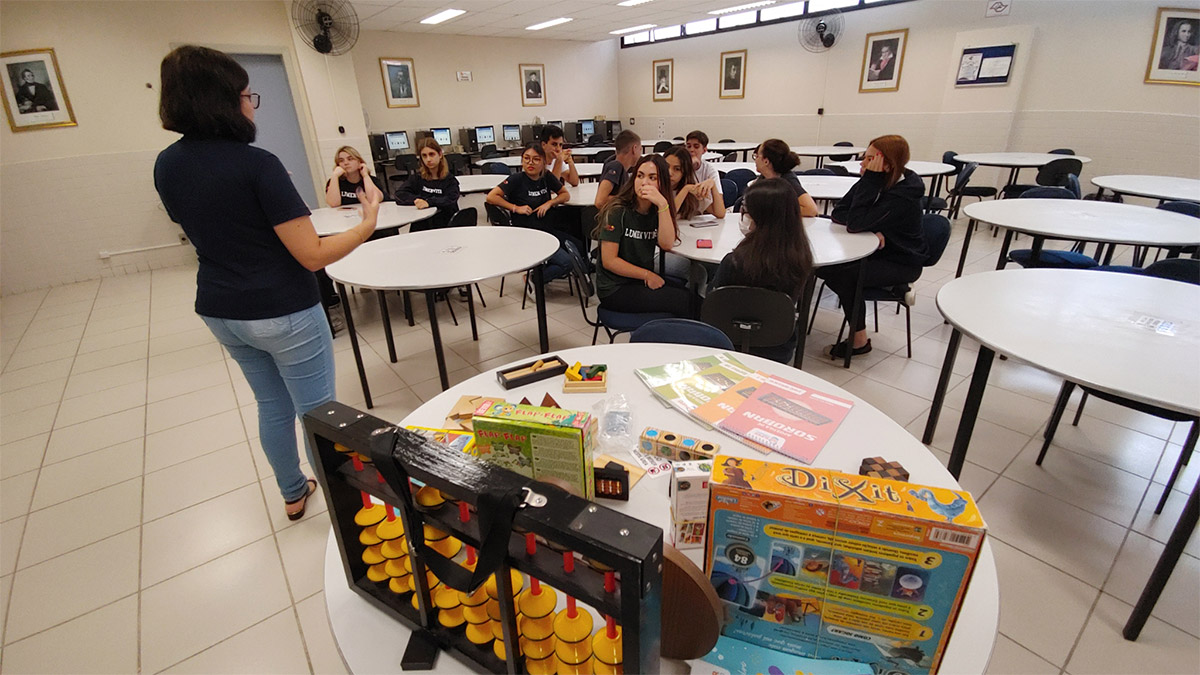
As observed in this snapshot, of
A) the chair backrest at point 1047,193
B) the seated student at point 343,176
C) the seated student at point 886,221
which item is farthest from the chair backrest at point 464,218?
the chair backrest at point 1047,193

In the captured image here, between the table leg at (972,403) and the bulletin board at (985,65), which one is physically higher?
the bulletin board at (985,65)

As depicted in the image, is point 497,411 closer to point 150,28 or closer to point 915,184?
point 915,184

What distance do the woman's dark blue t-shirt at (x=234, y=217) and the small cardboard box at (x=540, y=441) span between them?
1064mm

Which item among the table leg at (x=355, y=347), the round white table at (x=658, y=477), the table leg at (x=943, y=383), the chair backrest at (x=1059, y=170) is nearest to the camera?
the round white table at (x=658, y=477)

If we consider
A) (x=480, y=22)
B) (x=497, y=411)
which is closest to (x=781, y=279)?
(x=497, y=411)

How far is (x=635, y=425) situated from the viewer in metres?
1.33

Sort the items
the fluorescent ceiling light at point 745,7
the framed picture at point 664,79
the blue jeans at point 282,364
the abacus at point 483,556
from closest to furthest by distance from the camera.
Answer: the abacus at point 483,556
the blue jeans at point 282,364
the fluorescent ceiling light at point 745,7
the framed picture at point 664,79

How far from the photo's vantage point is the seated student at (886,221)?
2949 millimetres

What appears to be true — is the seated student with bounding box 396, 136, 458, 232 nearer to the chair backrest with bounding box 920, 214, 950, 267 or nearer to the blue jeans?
the blue jeans

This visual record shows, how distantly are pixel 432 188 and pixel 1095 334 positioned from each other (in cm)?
429

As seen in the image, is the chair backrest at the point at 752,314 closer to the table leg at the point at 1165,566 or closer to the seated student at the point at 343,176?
the table leg at the point at 1165,566

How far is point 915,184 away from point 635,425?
269 cm

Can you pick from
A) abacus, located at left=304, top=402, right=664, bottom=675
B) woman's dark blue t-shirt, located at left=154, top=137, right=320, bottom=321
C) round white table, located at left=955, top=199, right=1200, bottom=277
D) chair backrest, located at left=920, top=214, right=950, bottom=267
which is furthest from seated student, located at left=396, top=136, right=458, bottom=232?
round white table, located at left=955, top=199, right=1200, bottom=277

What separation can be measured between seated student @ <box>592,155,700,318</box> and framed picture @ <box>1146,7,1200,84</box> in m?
7.02
